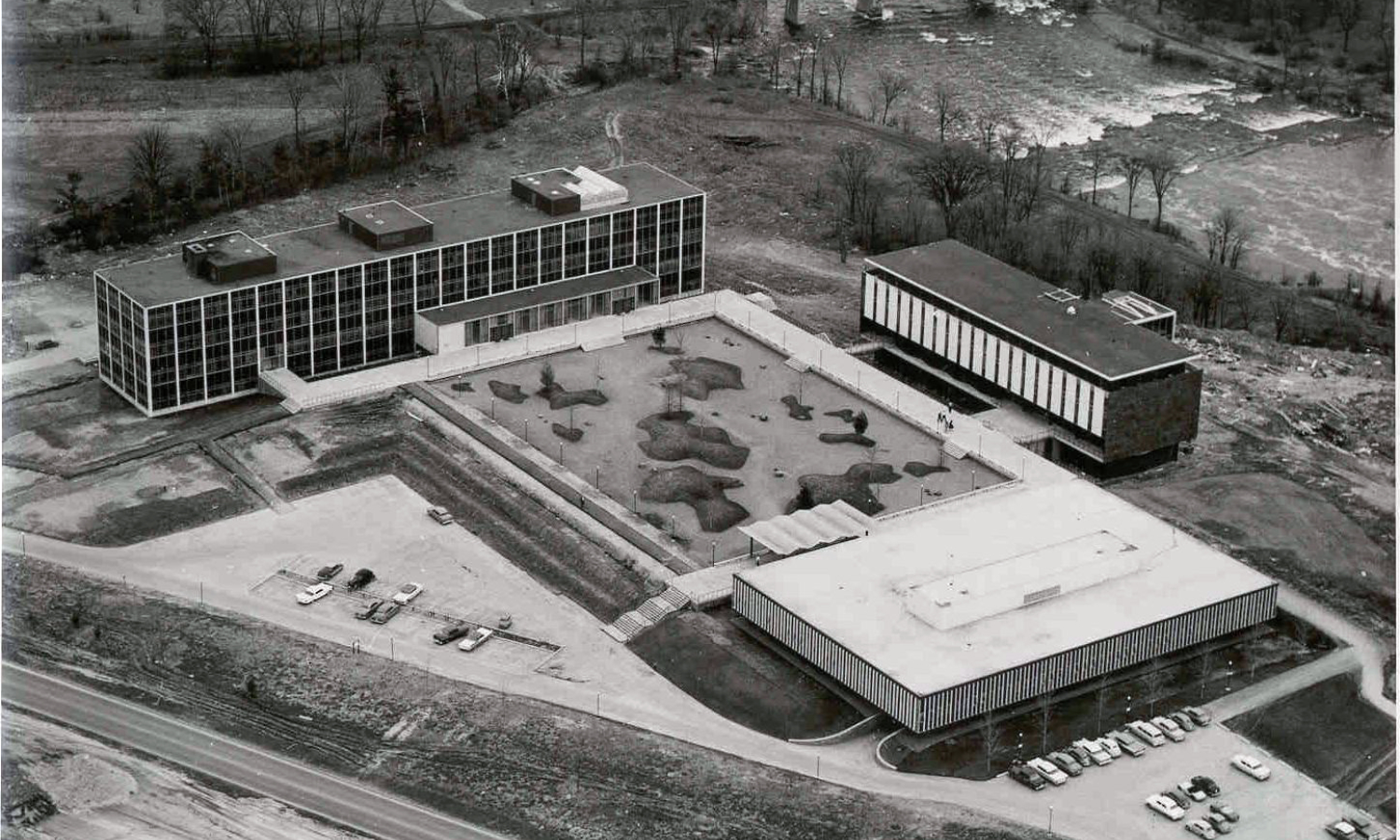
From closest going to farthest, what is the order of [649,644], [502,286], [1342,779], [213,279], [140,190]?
[1342,779]
[649,644]
[213,279]
[502,286]
[140,190]

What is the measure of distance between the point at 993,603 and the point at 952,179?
223ft

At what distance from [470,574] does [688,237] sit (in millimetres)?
44259

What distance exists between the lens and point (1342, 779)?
105 meters

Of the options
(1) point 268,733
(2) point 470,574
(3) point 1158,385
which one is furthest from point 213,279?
(3) point 1158,385

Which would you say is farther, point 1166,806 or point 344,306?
point 344,306

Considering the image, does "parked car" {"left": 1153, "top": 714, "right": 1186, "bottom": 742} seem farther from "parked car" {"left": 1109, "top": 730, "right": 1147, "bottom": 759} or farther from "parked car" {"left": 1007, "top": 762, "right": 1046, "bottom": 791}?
"parked car" {"left": 1007, "top": 762, "right": 1046, "bottom": 791}

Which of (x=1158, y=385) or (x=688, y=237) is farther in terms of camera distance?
(x=688, y=237)

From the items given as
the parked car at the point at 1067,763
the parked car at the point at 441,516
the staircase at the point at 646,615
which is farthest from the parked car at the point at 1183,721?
the parked car at the point at 441,516

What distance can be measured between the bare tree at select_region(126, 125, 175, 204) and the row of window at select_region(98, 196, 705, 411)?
34157 mm

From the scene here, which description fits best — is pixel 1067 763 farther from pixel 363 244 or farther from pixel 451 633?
Answer: pixel 363 244

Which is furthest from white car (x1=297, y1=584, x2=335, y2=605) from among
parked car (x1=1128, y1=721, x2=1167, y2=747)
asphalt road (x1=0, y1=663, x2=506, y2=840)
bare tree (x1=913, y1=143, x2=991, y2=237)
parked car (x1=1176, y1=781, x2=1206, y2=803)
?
bare tree (x1=913, y1=143, x2=991, y2=237)

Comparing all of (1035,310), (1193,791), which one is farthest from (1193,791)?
(1035,310)

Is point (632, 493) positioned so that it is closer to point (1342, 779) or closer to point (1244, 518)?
point (1244, 518)

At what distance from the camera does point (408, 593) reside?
118375mm
